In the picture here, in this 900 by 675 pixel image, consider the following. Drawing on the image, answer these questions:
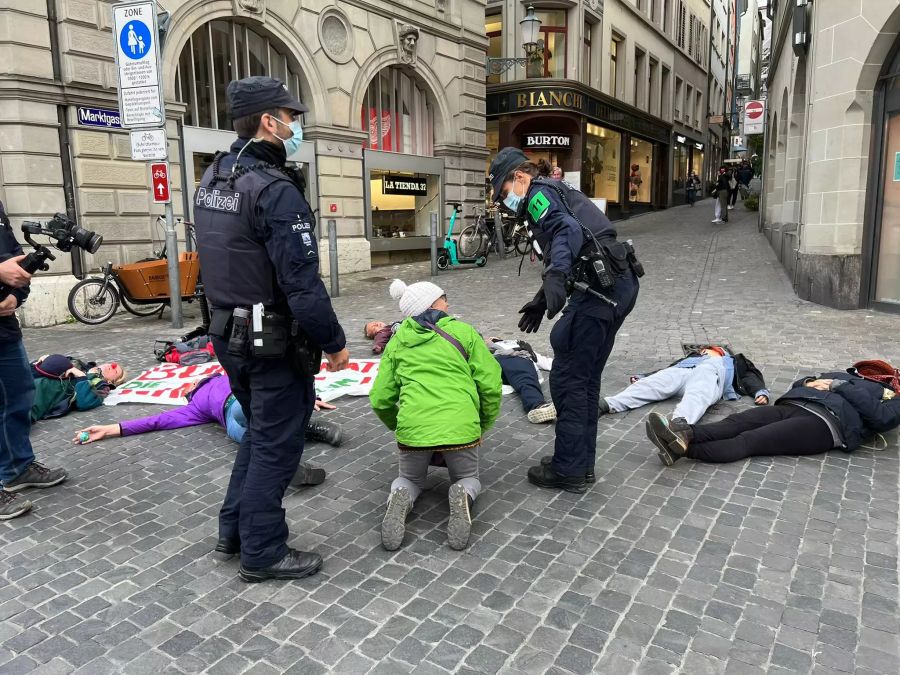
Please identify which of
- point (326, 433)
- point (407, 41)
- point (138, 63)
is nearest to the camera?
point (326, 433)

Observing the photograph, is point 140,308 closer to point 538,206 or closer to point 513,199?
point 513,199

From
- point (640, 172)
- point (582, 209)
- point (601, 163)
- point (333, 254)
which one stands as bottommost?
point (333, 254)

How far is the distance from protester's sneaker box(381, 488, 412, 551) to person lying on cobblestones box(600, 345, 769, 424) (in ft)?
7.82

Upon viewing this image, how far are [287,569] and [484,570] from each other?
870mm

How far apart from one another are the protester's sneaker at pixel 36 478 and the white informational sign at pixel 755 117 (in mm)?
21711

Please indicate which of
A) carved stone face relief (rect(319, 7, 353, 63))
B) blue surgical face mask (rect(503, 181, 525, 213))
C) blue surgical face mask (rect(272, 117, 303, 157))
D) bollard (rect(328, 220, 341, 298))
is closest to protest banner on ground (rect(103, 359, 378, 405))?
blue surgical face mask (rect(503, 181, 525, 213))

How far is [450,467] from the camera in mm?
3617

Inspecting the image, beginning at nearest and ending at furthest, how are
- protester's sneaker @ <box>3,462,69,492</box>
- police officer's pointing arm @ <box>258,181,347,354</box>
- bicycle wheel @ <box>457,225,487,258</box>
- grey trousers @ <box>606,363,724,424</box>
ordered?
police officer's pointing arm @ <box>258,181,347,354</box>, protester's sneaker @ <box>3,462,69,492</box>, grey trousers @ <box>606,363,724,424</box>, bicycle wheel @ <box>457,225,487,258</box>

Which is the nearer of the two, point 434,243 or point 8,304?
point 8,304

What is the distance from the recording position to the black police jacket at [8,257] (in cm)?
368

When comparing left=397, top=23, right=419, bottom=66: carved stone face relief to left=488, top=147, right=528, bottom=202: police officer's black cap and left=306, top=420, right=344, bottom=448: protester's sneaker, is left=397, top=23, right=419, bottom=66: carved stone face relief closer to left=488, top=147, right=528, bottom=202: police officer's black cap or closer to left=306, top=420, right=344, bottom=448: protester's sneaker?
left=306, top=420, right=344, bottom=448: protester's sneaker

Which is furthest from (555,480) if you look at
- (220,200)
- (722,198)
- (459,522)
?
(722,198)

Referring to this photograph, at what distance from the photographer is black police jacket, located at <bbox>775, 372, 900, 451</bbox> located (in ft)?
14.1

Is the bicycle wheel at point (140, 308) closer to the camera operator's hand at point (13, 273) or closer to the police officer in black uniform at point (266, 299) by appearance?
the camera operator's hand at point (13, 273)
